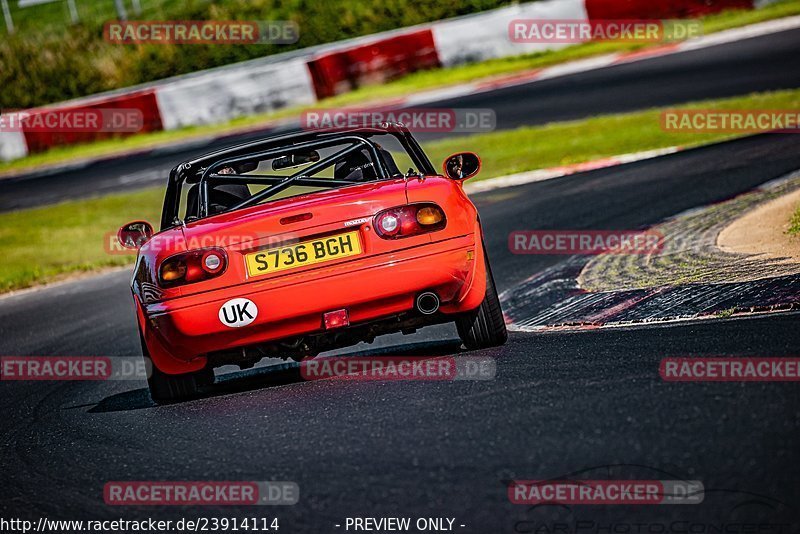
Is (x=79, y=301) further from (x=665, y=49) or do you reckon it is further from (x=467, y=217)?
(x=665, y=49)

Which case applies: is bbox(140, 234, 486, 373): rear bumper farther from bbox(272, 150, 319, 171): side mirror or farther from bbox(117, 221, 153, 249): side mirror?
bbox(272, 150, 319, 171): side mirror

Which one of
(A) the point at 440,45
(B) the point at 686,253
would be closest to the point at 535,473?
(B) the point at 686,253

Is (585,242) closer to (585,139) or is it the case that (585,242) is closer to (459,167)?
(459,167)

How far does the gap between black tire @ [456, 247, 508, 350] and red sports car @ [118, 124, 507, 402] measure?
9 cm

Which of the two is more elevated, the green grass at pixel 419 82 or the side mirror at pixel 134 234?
the side mirror at pixel 134 234

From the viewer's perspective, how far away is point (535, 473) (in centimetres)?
367

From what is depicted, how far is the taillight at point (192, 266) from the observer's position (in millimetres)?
5270

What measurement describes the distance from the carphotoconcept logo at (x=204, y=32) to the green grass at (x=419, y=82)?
5572 millimetres

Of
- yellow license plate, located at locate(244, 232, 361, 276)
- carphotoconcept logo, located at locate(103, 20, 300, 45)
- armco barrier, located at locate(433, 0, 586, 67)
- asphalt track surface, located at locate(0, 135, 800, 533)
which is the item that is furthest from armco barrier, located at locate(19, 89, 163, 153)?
yellow license plate, located at locate(244, 232, 361, 276)

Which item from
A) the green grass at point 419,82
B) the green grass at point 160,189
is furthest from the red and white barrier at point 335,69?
the green grass at point 160,189

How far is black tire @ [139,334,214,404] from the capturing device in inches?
226

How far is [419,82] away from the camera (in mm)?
24609

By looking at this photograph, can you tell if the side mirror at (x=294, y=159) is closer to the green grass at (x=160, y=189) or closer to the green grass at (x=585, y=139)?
the green grass at (x=160, y=189)

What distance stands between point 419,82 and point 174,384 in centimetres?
1938
